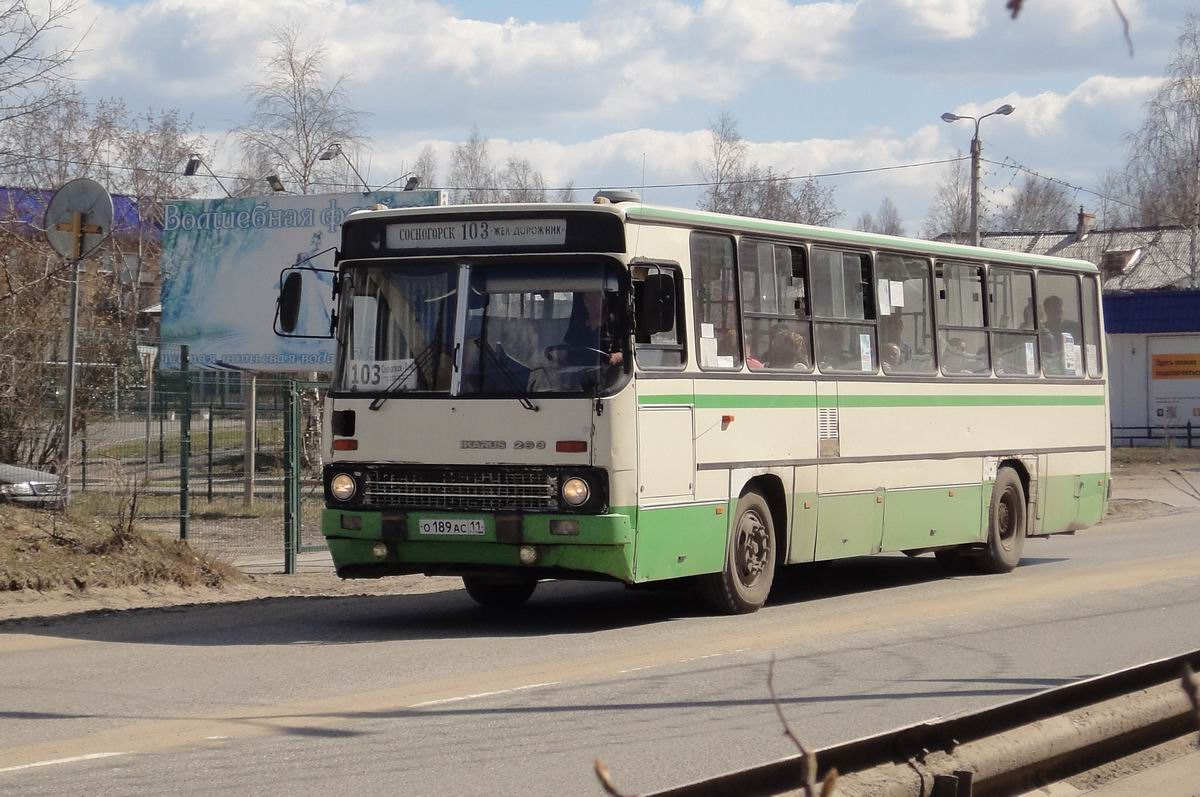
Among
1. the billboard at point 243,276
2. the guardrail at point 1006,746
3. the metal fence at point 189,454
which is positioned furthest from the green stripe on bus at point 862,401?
the billboard at point 243,276

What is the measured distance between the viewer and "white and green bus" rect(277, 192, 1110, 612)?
37.3 ft

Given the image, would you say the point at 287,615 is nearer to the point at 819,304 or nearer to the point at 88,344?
the point at 819,304

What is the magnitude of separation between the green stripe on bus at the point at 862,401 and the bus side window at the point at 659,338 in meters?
0.27

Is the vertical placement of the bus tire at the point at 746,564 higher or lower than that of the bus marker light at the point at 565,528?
lower

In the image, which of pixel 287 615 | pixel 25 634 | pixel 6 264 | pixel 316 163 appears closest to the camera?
pixel 25 634

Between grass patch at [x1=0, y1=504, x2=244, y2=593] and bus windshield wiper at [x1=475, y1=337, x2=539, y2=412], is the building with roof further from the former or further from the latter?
bus windshield wiper at [x1=475, y1=337, x2=539, y2=412]

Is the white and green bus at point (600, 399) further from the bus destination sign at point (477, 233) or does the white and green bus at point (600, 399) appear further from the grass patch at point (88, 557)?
the grass patch at point (88, 557)

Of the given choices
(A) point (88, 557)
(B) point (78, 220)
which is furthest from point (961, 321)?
(A) point (88, 557)

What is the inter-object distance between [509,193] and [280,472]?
7628cm

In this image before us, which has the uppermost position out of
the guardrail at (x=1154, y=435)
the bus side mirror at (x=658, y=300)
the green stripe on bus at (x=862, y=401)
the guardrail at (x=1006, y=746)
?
the bus side mirror at (x=658, y=300)

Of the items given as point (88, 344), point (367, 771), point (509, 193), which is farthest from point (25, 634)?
point (509, 193)

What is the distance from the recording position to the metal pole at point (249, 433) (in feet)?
58.1

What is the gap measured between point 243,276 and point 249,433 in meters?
12.0

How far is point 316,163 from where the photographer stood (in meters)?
46.2
